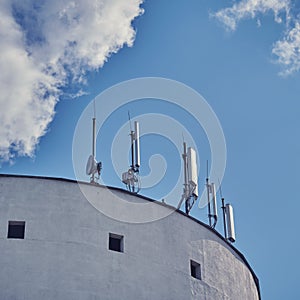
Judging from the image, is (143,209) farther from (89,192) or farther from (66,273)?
(66,273)

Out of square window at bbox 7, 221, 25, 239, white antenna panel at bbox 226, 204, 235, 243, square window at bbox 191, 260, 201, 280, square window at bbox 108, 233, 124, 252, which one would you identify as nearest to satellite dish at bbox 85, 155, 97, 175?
square window at bbox 108, 233, 124, 252

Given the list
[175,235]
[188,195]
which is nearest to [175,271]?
[175,235]

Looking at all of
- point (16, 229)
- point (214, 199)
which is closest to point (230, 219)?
point (214, 199)

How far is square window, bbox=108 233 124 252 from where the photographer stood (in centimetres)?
2331

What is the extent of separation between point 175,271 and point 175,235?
3.86 ft

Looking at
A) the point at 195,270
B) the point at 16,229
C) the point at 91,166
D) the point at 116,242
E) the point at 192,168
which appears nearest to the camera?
the point at 16,229

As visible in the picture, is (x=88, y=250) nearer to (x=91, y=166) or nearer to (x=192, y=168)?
(x=91, y=166)

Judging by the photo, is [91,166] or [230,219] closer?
[91,166]

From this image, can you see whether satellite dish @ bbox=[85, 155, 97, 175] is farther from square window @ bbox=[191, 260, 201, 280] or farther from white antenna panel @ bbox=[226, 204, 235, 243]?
white antenna panel @ bbox=[226, 204, 235, 243]

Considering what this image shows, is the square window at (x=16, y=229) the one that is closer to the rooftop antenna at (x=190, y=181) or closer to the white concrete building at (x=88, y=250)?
the white concrete building at (x=88, y=250)

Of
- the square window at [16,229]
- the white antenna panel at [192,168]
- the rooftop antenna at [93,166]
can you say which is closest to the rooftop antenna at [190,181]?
the white antenna panel at [192,168]

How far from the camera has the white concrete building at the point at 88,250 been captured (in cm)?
2188

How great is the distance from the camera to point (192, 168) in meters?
27.0

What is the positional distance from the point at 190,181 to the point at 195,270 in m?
A: 3.15
